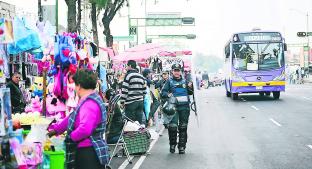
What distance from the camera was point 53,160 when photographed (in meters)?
7.41

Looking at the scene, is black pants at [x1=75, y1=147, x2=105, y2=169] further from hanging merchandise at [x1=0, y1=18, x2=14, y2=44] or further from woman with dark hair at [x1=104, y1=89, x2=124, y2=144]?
woman with dark hair at [x1=104, y1=89, x2=124, y2=144]

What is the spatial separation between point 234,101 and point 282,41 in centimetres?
396

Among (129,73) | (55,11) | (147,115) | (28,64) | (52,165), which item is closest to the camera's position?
(52,165)

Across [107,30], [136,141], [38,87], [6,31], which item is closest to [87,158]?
[6,31]

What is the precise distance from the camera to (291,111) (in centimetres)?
2228

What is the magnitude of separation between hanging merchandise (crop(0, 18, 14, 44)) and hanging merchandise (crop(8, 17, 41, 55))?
94 cm

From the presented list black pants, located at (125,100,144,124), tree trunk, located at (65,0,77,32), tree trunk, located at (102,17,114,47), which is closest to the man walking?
black pants, located at (125,100,144,124)

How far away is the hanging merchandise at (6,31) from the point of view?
7.66m

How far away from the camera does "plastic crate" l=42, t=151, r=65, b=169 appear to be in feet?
24.0

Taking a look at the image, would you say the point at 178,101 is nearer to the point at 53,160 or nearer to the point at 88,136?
the point at 53,160

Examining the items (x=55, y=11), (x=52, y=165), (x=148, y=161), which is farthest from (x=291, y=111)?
(x=52, y=165)

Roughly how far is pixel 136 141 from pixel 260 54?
17.7 metres

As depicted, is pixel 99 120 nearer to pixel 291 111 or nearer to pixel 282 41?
pixel 291 111

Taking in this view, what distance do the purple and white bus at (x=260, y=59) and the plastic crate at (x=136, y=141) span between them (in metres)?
17.4
